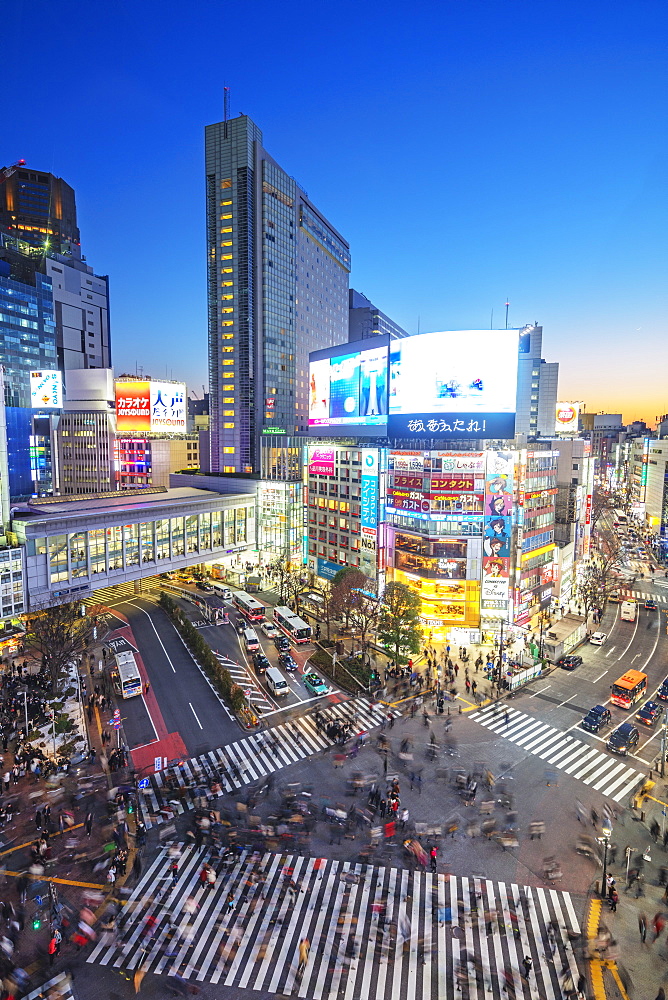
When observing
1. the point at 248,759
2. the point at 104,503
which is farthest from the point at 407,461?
the point at 104,503

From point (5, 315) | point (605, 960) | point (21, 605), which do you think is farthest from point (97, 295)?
point (605, 960)

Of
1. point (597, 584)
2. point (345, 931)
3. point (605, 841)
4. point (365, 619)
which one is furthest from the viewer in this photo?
point (597, 584)

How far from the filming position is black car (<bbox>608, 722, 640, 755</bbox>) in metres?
32.3

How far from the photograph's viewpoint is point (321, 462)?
65938mm

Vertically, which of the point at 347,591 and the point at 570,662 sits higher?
the point at 347,591

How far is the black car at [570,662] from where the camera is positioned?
1788 inches

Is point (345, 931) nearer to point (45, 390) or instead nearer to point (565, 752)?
point (565, 752)

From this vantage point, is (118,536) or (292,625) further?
(118,536)

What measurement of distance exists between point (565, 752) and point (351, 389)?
4773 centimetres

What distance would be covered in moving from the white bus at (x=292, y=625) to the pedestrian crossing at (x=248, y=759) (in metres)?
12.1

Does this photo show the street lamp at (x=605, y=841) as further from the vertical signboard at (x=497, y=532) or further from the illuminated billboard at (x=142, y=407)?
the illuminated billboard at (x=142, y=407)

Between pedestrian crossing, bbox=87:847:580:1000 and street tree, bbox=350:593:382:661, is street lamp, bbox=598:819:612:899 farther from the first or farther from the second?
street tree, bbox=350:593:382:661

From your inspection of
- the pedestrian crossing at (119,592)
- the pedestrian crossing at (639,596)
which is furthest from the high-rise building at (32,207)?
the pedestrian crossing at (639,596)

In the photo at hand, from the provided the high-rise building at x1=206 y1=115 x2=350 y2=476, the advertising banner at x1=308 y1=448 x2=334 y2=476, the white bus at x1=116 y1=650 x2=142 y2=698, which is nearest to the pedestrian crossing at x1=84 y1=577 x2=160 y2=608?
the white bus at x1=116 y1=650 x2=142 y2=698
